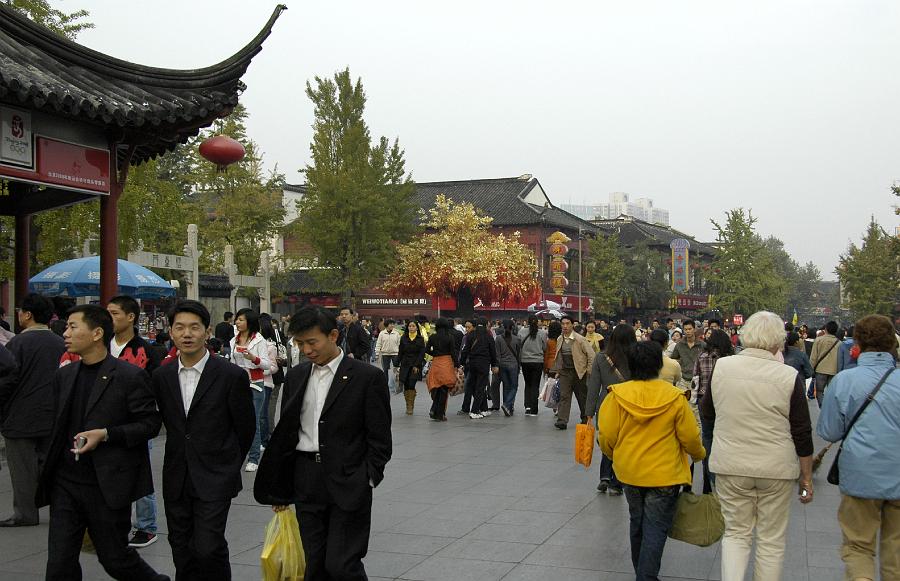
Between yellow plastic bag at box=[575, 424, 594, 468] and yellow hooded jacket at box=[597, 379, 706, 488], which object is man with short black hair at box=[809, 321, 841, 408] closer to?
yellow plastic bag at box=[575, 424, 594, 468]

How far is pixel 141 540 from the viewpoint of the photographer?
6.37 m

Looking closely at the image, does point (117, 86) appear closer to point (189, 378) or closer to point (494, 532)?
Result: point (189, 378)

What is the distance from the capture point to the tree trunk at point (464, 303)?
45.3 meters

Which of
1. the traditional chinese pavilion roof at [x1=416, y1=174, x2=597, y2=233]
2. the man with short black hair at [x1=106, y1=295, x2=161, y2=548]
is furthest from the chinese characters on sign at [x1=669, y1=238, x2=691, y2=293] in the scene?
the man with short black hair at [x1=106, y1=295, x2=161, y2=548]

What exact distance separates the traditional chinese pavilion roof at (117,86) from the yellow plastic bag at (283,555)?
4.89m

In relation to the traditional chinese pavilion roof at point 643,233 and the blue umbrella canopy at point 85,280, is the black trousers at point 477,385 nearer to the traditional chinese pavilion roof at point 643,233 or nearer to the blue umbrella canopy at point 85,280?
the blue umbrella canopy at point 85,280

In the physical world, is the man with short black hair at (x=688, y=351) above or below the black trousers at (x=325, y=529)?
above

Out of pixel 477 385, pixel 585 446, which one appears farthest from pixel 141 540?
pixel 477 385

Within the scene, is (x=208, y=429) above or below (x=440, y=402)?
above

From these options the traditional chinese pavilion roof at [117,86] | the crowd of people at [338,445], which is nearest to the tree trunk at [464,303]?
the traditional chinese pavilion roof at [117,86]

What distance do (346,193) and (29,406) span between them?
2960 centimetres

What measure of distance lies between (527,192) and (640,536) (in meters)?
51.0

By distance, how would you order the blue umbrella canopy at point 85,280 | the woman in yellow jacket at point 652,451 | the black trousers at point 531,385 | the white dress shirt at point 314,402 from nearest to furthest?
the white dress shirt at point 314,402 → the woman in yellow jacket at point 652,451 → the black trousers at point 531,385 → the blue umbrella canopy at point 85,280

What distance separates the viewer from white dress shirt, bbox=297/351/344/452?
440 centimetres
